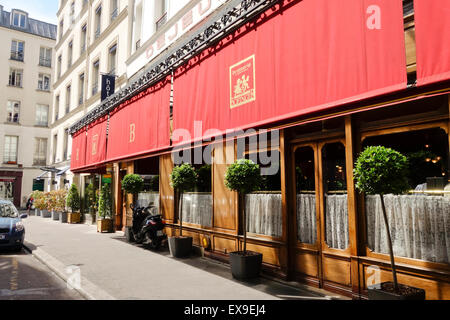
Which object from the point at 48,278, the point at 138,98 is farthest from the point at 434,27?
the point at 138,98

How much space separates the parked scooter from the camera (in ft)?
31.6

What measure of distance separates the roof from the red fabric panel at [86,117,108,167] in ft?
92.8

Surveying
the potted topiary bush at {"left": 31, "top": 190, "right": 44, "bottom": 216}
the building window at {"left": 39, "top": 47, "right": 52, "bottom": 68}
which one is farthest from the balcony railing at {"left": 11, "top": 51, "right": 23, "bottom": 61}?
the potted topiary bush at {"left": 31, "top": 190, "right": 44, "bottom": 216}

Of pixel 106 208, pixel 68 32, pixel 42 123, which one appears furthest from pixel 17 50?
pixel 106 208

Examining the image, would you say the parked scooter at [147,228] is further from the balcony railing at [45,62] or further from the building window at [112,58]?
the balcony railing at [45,62]

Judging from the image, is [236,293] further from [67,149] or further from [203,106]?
[67,149]

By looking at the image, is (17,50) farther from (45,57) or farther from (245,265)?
(245,265)

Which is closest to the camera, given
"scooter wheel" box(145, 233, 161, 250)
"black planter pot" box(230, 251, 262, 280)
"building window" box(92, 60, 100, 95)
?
"black planter pot" box(230, 251, 262, 280)

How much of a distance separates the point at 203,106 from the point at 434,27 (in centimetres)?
508

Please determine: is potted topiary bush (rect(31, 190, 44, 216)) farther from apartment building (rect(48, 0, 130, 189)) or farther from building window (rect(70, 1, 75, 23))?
building window (rect(70, 1, 75, 23))

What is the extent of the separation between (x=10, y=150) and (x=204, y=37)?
34257 millimetres

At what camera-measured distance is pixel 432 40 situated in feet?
12.7

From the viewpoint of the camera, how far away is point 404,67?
4.12 meters

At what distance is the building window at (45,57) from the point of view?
37062 millimetres
